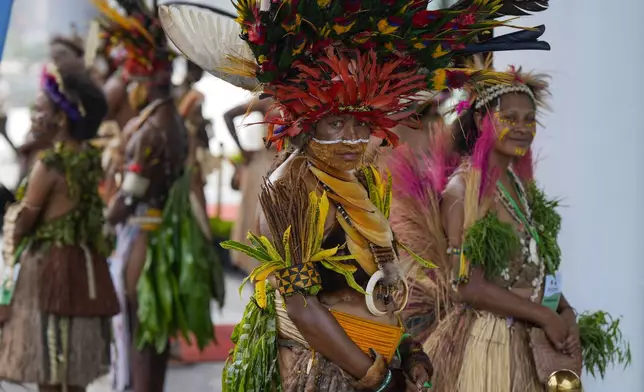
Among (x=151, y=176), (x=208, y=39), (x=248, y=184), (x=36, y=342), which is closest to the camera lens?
(x=208, y=39)

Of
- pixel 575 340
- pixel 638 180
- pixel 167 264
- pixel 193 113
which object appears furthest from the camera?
pixel 193 113

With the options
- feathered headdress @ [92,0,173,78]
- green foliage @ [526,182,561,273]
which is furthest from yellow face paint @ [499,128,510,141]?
feathered headdress @ [92,0,173,78]

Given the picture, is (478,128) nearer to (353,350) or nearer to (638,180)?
(638,180)

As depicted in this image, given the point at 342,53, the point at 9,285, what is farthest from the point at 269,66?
the point at 9,285

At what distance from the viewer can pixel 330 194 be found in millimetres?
2605

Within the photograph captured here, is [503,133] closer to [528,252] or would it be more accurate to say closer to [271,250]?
[528,252]

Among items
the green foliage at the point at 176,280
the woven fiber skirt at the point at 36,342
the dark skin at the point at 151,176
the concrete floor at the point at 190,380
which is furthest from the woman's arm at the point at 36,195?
the concrete floor at the point at 190,380

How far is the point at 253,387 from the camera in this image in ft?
8.43

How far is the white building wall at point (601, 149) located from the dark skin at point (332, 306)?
1824mm

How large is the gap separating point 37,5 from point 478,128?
9.04 metres

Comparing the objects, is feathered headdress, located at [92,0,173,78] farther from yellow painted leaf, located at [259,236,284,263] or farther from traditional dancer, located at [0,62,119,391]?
yellow painted leaf, located at [259,236,284,263]

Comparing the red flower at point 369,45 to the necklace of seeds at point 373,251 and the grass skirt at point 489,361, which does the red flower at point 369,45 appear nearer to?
the necklace of seeds at point 373,251

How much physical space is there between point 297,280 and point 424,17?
0.79 m

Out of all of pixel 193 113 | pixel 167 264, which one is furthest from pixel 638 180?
pixel 193 113
